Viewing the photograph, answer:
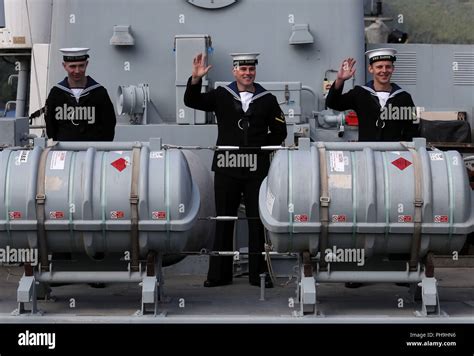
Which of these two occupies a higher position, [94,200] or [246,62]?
[246,62]

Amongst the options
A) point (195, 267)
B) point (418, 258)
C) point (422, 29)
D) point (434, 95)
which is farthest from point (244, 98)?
point (422, 29)

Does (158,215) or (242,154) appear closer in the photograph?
(158,215)

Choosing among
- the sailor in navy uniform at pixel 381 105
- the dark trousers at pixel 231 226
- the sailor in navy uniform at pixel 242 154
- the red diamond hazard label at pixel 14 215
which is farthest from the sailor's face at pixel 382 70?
the red diamond hazard label at pixel 14 215

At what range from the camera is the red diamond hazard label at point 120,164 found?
223 inches

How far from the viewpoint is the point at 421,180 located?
18.3 ft

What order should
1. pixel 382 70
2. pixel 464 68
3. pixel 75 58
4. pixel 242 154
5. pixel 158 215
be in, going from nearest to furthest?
1. pixel 158 215
2. pixel 382 70
3. pixel 75 58
4. pixel 242 154
5. pixel 464 68

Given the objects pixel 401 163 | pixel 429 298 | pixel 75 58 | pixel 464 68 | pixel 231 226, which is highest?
pixel 464 68

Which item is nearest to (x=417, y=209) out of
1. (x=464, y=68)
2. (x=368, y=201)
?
(x=368, y=201)

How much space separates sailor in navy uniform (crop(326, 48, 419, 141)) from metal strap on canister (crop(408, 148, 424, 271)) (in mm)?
831

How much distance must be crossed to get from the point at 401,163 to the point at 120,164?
1.38 meters

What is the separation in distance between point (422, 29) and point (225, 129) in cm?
413

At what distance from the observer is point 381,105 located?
657cm

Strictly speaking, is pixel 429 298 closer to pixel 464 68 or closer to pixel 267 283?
pixel 267 283

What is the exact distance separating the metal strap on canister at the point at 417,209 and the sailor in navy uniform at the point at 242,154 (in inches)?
48.7
